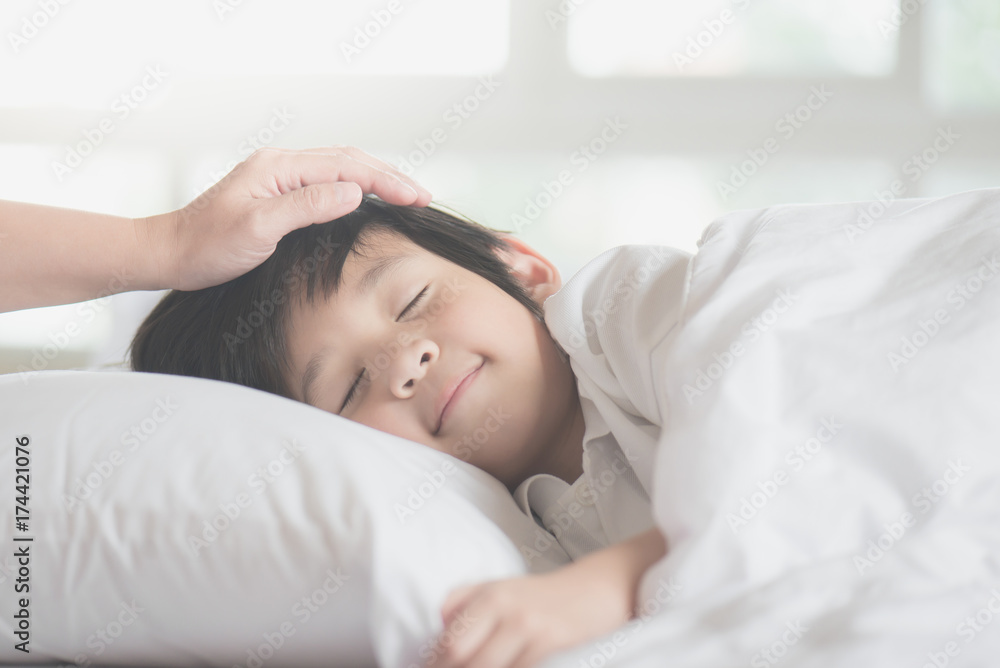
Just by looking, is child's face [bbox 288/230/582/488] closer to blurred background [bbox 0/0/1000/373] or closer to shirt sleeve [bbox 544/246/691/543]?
shirt sleeve [bbox 544/246/691/543]

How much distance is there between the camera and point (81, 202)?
Result: 2.07 meters

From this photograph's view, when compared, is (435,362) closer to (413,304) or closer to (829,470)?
(413,304)

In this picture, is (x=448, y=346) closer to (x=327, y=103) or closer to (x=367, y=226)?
(x=367, y=226)

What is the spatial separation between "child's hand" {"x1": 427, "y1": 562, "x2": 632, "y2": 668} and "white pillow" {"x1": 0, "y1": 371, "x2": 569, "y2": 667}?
0.01 metres

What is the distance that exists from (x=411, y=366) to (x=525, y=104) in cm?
128

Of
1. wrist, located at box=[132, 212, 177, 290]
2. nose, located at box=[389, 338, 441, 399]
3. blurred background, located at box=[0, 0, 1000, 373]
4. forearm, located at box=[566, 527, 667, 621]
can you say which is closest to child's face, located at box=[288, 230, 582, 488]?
nose, located at box=[389, 338, 441, 399]

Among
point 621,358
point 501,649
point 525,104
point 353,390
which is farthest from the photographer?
point 525,104

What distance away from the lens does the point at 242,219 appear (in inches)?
32.3

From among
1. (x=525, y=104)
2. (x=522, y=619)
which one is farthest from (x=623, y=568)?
(x=525, y=104)

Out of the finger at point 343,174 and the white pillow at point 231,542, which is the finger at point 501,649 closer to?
the white pillow at point 231,542

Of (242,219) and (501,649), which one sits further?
(242,219)

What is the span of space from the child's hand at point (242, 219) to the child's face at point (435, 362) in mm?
87

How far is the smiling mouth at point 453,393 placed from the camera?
81 cm

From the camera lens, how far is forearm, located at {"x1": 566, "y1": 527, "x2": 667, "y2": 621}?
53 cm
